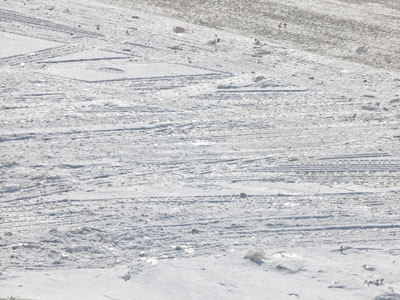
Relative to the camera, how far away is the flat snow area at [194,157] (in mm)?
5047

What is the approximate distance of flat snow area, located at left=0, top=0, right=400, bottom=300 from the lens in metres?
5.05

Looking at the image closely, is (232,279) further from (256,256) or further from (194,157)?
(194,157)

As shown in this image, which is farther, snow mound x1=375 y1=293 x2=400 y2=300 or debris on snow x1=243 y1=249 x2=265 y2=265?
debris on snow x1=243 y1=249 x2=265 y2=265

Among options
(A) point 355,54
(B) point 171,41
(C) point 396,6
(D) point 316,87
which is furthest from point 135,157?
(C) point 396,6

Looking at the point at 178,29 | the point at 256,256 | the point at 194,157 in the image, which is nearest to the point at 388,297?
the point at 256,256

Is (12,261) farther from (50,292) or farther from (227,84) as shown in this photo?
(227,84)

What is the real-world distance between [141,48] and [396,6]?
406 centimetres

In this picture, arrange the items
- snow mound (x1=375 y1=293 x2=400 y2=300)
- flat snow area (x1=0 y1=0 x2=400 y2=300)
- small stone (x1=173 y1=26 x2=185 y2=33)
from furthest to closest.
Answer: small stone (x1=173 y1=26 x2=185 y2=33), flat snow area (x1=0 y1=0 x2=400 y2=300), snow mound (x1=375 y1=293 x2=400 y2=300)

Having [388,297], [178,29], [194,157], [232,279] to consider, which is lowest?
[232,279]

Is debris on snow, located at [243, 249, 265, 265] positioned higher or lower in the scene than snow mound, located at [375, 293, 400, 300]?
lower

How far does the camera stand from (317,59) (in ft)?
29.1

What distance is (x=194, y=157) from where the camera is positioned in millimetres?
6551

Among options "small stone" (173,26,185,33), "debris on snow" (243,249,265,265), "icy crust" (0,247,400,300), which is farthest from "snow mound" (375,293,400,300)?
"small stone" (173,26,185,33)

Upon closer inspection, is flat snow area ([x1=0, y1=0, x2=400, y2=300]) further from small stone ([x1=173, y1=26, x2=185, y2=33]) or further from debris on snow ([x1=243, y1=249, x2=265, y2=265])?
small stone ([x1=173, y1=26, x2=185, y2=33])
